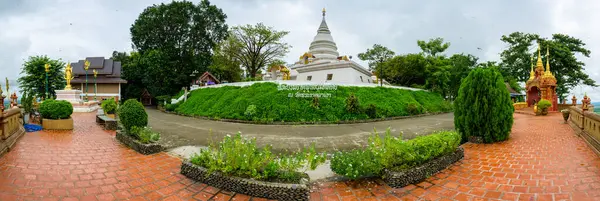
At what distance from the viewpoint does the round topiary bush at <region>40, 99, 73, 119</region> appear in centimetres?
891

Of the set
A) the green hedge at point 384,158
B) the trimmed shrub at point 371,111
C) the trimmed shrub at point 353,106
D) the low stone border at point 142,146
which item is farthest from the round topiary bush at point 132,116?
the trimmed shrub at point 371,111

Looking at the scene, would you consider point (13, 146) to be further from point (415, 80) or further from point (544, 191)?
point (415, 80)

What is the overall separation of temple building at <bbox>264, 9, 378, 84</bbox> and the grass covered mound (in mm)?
4261

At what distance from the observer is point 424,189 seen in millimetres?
4043

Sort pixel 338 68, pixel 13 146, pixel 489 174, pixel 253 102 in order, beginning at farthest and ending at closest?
pixel 338 68 < pixel 253 102 < pixel 13 146 < pixel 489 174

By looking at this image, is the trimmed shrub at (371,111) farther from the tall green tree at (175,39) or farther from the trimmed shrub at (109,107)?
the tall green tree at (175,39)

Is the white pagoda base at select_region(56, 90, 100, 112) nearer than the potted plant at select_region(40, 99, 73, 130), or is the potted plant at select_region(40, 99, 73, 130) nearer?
the potted plant at select_region(40, 99, 73, 130)

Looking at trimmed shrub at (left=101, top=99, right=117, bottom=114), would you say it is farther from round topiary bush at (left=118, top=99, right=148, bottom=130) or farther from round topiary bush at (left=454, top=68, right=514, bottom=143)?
round topiary bush at (left=454, top=68, right=514, bottom=143)

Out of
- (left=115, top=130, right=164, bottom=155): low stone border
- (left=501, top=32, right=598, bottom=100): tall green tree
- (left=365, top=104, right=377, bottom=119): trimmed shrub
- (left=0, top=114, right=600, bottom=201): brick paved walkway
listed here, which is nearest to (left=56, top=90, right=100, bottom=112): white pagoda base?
(left=0, top=114, right=600, bottom=201): brick paved walkway

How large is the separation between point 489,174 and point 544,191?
2.72 feet

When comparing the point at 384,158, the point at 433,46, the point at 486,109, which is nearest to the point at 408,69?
the point at 433,46

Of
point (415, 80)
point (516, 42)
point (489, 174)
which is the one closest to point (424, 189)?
point (489, 174)

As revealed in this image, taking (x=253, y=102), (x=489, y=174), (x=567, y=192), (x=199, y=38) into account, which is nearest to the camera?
(x=567, y=192)

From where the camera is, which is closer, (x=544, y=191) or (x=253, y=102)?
(x=544, y=191)
